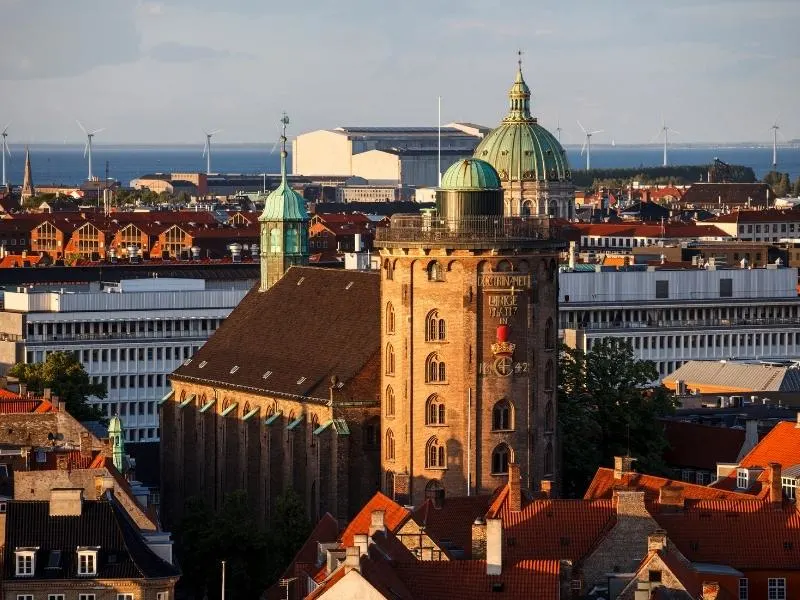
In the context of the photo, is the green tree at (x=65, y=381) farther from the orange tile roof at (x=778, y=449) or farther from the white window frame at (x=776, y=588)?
the white window frame at (x=776, y=588)

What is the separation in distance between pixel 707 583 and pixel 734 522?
1012 centimetres

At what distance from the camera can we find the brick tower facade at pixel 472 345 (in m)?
115

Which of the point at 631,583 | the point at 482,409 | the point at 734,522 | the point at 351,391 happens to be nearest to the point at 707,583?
the point at 631,583

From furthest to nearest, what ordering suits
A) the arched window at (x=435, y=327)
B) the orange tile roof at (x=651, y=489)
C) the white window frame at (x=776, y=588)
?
the arched window at (x=435, y=327) → the orange tile roof at (x=651, y=489) → the white window frame at (x=776, y=588)

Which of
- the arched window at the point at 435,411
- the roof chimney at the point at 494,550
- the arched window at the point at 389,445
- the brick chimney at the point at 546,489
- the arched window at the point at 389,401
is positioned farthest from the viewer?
the arched window at the point at 389,401

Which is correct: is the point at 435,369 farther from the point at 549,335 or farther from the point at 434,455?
the point at 549,335

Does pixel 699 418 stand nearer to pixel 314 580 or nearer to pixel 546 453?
pixel 546 453

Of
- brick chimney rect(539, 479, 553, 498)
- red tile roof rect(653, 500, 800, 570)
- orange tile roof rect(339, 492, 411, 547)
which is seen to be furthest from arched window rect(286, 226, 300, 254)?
→ red tile roof rect(653, 500, 800, 570)

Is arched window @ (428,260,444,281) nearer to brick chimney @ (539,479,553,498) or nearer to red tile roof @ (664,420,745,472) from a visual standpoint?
brick chimney @ (539,479,553,498)

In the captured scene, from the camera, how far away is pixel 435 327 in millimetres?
115938

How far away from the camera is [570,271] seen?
186500 millimetres

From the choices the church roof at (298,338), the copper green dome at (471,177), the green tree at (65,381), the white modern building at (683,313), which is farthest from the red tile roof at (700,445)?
the white modern building at (683,313)

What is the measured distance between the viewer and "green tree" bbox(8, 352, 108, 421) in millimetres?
153375

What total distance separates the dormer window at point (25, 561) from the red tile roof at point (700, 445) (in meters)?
40.8
